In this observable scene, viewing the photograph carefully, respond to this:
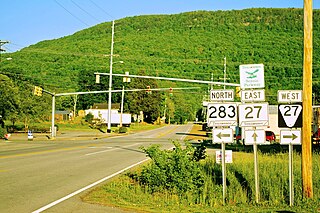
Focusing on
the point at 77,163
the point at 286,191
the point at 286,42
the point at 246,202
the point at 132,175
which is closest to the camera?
the point at 246,202

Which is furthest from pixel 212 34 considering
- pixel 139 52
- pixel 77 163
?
pixel 77 163

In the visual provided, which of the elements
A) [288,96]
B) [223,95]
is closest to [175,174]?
[223,95]

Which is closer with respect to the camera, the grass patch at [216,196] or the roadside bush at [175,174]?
the grass patch at [216,196]

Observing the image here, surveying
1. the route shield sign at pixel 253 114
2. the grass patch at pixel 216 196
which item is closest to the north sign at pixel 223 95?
the route shield sign at pixel 253 114

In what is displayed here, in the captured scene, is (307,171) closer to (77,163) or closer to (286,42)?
(77,163)

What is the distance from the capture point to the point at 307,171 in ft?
35.6

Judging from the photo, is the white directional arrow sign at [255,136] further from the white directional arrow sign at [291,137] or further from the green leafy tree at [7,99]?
the green leafy tree at [7,99]

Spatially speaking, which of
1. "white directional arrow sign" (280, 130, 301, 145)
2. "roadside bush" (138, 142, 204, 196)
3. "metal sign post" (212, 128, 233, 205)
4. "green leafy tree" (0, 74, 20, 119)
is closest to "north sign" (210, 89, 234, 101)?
"metal sign post" (212, 128, 233, 205)

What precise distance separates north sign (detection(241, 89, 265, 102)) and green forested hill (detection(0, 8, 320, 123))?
6425cm

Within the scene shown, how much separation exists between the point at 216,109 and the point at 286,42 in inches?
3874

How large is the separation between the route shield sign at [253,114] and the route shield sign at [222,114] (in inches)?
10.2

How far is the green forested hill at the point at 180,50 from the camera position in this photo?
91.5m

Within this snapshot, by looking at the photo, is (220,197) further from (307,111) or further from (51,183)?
(51,183)

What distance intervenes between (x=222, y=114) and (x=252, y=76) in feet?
3.83
